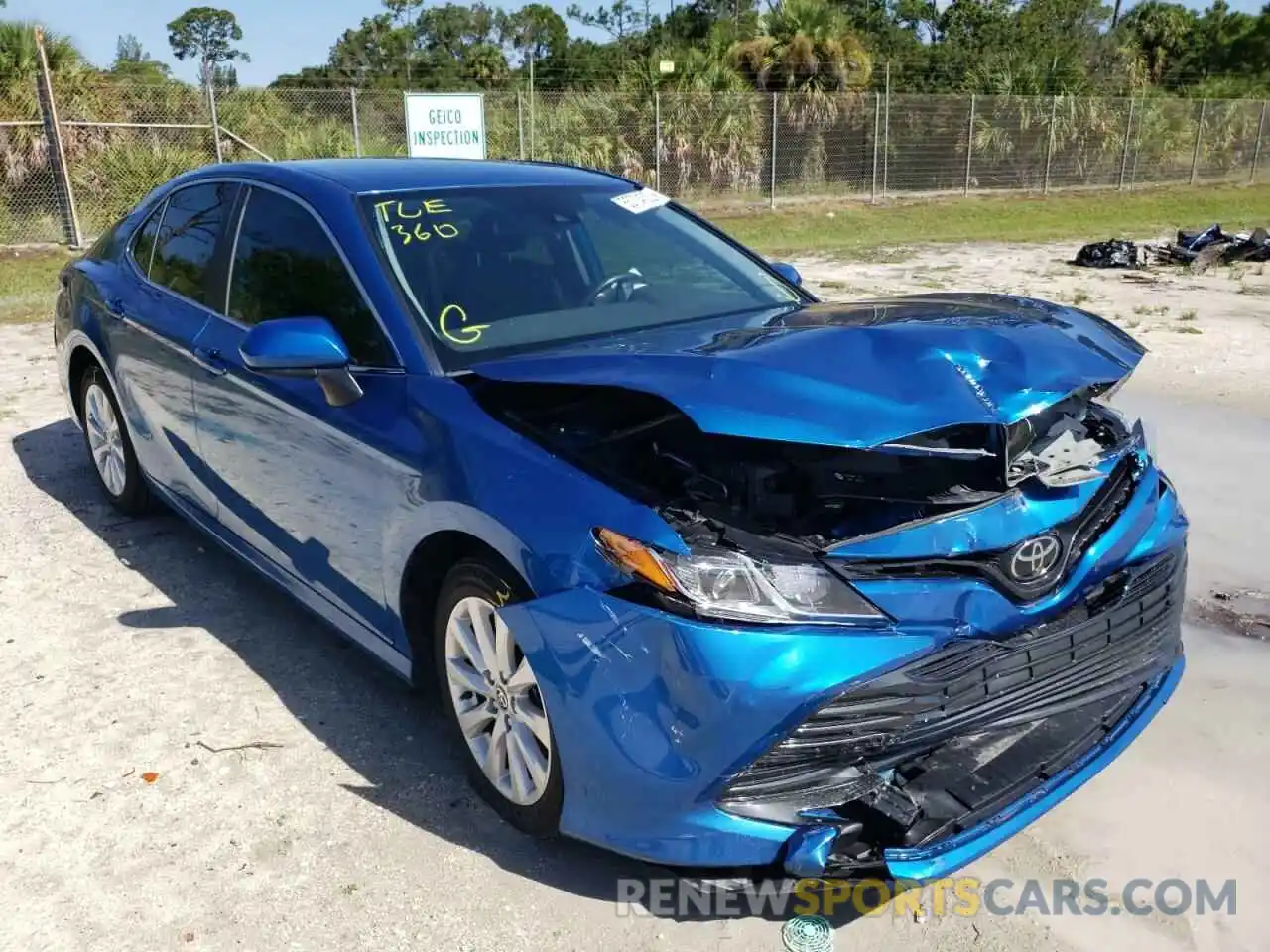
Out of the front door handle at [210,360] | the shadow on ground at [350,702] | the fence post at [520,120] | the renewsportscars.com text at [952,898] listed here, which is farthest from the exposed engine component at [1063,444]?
the fence post at [520,120]

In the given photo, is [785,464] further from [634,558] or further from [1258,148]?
[1258,148]

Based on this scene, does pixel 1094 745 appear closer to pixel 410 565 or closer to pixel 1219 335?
pixel 410 565

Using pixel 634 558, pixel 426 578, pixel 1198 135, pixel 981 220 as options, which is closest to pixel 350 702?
pixel 426 578

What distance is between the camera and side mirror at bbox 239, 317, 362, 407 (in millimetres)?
3035

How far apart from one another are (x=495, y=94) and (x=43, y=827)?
17186 mm

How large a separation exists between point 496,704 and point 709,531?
80 centimetres

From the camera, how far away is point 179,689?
366cm

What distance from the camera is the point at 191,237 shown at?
170 inches

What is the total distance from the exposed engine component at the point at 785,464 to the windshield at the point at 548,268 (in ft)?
1.63

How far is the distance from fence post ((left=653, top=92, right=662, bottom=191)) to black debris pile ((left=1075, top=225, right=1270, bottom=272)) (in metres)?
8.23

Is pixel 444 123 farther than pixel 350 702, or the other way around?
pixel 444 123

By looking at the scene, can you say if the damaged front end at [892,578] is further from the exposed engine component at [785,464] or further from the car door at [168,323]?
the car door at [168,323]

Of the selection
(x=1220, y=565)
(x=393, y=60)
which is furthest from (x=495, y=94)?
(x=393, y=60)

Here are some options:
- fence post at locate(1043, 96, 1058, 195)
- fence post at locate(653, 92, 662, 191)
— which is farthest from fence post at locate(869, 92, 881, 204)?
fence post at locate(1043, 96, 1058, 195)
